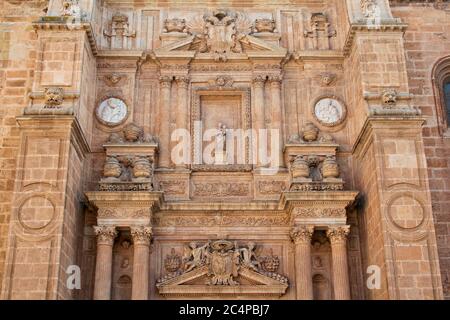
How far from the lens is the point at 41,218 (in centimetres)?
1566

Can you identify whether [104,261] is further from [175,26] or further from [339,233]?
[175,26]

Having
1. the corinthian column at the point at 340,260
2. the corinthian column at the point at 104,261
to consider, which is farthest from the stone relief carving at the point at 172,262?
the corinthian column at the point at 340,260

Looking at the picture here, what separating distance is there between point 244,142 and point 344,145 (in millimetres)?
2698

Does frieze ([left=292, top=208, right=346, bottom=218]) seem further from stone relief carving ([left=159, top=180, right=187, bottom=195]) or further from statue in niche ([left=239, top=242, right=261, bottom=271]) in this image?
stone relief carving ([left=159, top=180, right=187, bottom=195])

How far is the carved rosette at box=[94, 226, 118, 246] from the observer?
1675 cm

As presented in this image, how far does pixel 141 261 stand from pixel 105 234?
3.66ft

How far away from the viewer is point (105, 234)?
661 inches

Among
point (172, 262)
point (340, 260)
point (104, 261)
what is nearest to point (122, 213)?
point (104, 261)

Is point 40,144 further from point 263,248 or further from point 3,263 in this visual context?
point 263,248

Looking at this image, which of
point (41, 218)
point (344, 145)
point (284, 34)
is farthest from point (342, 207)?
point (41, 218)

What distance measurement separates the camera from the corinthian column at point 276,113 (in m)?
18.3

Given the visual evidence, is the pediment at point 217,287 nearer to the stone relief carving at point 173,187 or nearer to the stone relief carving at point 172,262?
the stone relief carving at point 172,262

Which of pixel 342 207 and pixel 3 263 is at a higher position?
pixel 342 207

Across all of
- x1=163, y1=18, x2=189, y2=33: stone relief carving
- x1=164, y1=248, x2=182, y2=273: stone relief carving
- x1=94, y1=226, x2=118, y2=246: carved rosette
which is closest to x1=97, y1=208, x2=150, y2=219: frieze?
x1=94, y1=226, x2=118, y2=246: carved rosette
